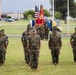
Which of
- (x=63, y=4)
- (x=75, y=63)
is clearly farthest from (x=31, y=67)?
(x=63, y=4)

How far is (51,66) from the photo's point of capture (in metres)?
16.5

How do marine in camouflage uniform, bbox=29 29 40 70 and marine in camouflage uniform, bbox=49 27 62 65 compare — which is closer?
marine in camouflage uniform, bbox=29 29 40 70

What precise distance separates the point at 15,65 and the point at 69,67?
2505 millimetres

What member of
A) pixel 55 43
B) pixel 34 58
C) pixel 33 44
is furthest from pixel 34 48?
pixel 55 43

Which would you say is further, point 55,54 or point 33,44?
point 55,54

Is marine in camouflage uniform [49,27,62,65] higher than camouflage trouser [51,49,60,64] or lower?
higher

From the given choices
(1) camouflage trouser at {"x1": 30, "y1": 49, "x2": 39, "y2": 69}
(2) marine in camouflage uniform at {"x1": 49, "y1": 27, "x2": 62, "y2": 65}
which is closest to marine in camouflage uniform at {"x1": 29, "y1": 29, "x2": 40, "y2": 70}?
(1) camouflage trouser at {"x1": 30, "y1": 49, "x2": 39, "y2": 69}

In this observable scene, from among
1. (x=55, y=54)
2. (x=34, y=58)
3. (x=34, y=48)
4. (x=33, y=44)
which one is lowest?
(x=55, y=54)

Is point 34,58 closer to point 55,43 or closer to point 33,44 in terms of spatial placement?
point 33,44

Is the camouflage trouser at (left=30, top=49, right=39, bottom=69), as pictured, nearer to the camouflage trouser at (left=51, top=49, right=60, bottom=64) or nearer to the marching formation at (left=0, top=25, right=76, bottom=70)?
the marching formation at (left=0, top=25, right=76, bottom=70)

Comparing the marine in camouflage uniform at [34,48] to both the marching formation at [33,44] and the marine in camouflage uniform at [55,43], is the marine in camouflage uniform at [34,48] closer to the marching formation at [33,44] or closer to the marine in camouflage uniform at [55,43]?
the marching formation at [33,44]

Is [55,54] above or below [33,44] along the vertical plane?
below

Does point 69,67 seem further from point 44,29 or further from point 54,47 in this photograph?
point 44,29

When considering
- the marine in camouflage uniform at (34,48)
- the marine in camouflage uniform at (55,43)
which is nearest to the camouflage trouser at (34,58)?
the marine in camouflage uniform at (34,48)
